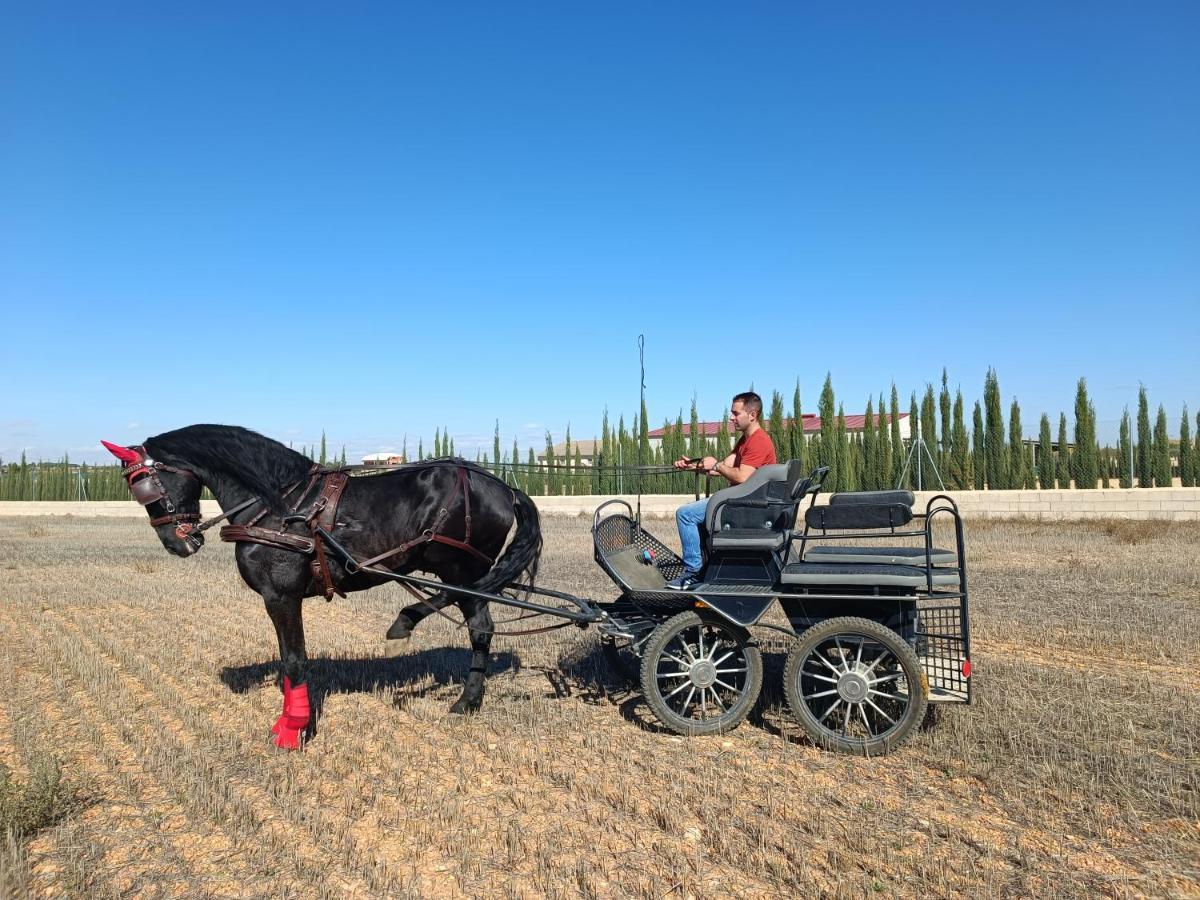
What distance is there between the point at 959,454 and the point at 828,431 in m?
5.65

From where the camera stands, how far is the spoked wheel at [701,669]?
207 inches

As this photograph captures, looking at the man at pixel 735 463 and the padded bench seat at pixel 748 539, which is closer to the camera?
the padded bench seat at pixel 748 539

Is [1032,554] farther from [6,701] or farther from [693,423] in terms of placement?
[693,423]

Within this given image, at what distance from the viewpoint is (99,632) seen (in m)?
8.84

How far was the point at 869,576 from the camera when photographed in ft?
16.3

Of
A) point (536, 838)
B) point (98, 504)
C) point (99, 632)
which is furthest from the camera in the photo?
point (98, 504)

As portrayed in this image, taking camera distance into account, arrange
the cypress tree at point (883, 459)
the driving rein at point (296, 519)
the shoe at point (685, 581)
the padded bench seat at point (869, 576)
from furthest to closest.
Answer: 1. the cypress tree at point (883, 459)
2. the shoe at point (685, 581)
3. the driving rein at point (296, 519)
4. the padded bench seat at point (869, 576)

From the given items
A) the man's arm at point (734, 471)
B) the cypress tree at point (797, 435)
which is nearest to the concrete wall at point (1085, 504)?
the cypress tree at point (797, 435)

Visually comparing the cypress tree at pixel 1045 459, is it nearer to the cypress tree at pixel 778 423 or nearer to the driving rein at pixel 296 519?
the cypress tree at pixel 778 423

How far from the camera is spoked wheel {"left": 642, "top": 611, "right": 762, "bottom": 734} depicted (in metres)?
5.25

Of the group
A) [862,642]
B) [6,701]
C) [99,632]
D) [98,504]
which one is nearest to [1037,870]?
[862,642]

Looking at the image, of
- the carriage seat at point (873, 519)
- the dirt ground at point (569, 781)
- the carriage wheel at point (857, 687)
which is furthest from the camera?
the carriage seat at point (873, 519)

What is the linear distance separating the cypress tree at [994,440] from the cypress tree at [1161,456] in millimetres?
6217

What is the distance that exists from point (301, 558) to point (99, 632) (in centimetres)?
503
